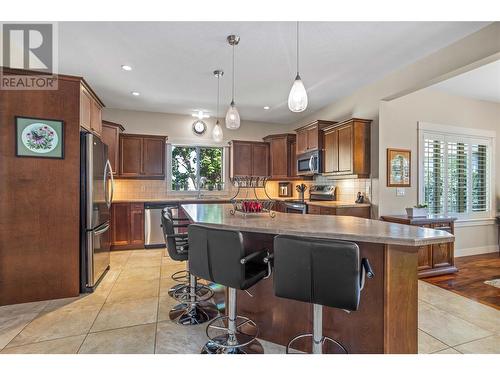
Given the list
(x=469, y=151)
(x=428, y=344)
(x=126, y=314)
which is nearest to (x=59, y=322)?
(x=126, y=314)

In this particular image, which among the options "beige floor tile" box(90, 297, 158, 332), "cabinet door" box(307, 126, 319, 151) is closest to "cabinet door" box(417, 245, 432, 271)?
"cabinet door" box(307, 126, 319, 151)

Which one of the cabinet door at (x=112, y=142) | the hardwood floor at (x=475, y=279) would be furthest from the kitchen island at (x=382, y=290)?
the cabinet door at (x=112, y=142)

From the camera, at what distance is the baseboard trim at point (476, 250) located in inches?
177

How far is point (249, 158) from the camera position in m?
6.00

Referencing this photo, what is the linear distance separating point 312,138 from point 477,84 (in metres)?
2.55

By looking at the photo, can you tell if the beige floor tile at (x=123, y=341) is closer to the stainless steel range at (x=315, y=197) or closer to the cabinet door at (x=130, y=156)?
the stainless steel range at (x=315, y=197)

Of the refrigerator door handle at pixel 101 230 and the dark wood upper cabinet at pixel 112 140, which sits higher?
the dark wood upper cabinet at pixel 112 140

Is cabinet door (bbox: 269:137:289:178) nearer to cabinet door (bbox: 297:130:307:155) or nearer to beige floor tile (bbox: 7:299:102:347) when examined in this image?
cabinet door (bbox: 297:130:307:155)

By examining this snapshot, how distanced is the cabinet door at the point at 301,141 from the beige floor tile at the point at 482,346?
12.5 feet

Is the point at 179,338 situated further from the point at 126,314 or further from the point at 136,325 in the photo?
the point at 126,314

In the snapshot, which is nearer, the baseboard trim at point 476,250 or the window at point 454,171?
the window at point 454,171

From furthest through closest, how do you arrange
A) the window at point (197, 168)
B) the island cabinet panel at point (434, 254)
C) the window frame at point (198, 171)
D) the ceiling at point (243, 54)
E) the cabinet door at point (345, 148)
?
1. the window at point (197, 168)
2. the window frame at point (198, 171)
3. the cabinet door at point (345, 148)
4. the island cabinet panel at point (434, 254)
5. the ceiling at point (243, 54)

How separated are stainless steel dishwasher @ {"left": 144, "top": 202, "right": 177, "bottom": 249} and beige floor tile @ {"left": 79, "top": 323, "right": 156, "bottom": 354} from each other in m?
2.87
